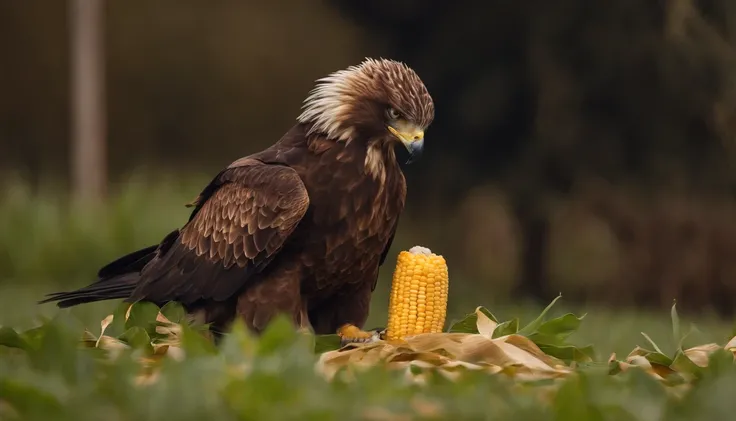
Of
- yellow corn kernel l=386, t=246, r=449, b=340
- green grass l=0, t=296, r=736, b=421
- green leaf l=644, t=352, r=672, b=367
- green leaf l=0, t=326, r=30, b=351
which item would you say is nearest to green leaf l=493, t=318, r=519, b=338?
yellow corn kernel l=386, t=246, r=449, b=340

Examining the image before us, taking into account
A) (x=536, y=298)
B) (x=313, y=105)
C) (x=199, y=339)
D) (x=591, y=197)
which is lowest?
(x=536, y=298)

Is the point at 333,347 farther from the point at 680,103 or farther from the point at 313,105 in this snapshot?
the point at 680,103

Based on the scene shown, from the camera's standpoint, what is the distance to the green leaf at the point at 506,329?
3900 millimetres

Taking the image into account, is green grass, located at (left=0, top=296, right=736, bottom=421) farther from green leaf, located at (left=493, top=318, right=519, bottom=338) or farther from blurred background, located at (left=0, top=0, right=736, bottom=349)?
blurred background, located at (left=0, top=0, right=736, bottom=349)

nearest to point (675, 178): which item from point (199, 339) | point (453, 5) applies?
point (453, 5)

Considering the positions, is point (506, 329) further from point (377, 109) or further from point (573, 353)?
point (377, 109)

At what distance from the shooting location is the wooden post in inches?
474

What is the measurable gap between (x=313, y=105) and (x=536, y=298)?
723cm

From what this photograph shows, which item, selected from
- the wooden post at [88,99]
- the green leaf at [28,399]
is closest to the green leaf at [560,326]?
the green leaf at [28,399]

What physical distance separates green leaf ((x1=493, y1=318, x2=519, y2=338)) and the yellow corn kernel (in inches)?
14.4

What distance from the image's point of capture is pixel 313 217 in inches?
169

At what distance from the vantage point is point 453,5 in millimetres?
11328

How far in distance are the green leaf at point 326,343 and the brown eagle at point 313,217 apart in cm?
42

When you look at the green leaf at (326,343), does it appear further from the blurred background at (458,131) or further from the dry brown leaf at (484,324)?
the blurred background at (458,131)
